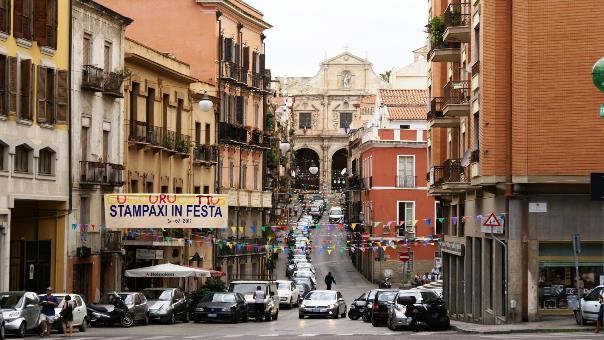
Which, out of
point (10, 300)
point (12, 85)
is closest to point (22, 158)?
point (12, 85)

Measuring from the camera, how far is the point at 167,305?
172 feet

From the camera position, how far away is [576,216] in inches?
1730

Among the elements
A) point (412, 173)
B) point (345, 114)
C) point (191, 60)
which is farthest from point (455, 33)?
point (345, 114)

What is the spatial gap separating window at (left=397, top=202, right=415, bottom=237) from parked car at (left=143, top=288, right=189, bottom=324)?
4509cm

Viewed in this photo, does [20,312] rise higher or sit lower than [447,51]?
lower

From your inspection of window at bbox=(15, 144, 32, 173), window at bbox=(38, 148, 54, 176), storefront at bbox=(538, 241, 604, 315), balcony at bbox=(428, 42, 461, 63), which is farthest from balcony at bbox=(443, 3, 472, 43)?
window at bbox=(15, 144, 32, 173)

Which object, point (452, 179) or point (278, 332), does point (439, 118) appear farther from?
point (278, 332)

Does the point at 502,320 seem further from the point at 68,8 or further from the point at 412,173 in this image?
the point at 412,173

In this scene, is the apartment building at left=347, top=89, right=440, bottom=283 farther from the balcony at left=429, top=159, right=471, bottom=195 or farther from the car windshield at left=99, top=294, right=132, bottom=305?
the car windshield at left=99, top=294, right=132, bottom=305

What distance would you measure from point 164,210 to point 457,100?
12228 mm

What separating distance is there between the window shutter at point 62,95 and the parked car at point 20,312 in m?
12.4

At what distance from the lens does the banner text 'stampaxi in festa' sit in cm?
5322

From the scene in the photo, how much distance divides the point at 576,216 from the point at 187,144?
31.5 metres

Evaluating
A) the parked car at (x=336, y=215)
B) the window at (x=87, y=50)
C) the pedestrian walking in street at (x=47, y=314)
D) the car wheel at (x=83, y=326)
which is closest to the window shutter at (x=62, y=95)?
the window at (x=87, y=50)
